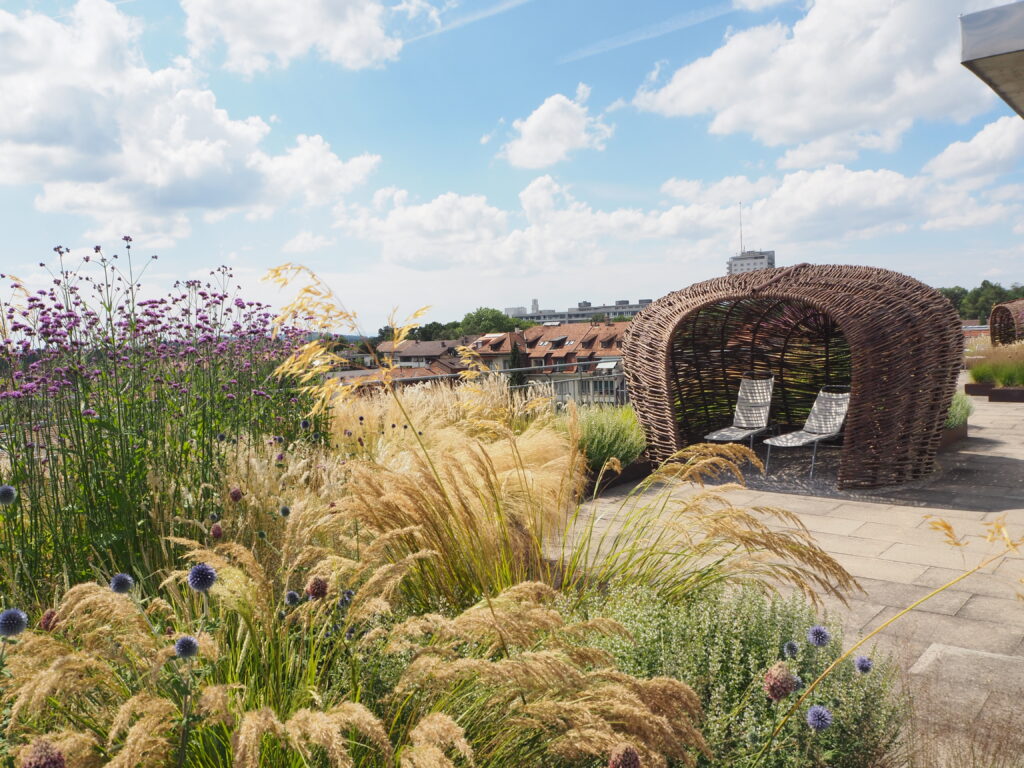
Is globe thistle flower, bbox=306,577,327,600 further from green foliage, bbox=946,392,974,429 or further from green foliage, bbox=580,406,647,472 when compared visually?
green foliage, bbox=946,392,974,429

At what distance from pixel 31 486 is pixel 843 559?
400cm

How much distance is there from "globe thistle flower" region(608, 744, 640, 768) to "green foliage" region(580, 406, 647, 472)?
4720mm

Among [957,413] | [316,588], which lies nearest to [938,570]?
[316,588]

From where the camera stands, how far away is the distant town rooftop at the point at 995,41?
2791 millimetres

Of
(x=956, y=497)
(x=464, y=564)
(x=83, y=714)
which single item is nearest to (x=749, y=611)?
(x=464, y=564)

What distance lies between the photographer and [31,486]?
246 cm

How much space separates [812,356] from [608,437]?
2761 mm

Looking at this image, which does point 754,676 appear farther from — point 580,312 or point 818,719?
point 580,312

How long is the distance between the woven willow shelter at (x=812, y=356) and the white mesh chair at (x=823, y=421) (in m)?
0.33

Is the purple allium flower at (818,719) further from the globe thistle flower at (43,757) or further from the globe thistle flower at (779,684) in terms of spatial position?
the globe thistle flower at (43,757)

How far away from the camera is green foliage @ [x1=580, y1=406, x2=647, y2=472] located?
6.15 m

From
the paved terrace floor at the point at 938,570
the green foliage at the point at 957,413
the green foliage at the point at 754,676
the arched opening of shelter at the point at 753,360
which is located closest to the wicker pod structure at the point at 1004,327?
the green foliage at the point at 957,413

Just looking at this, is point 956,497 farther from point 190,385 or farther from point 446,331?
point 446,331

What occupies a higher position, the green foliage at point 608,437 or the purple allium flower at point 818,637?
the purple allium flower at point 818,637
